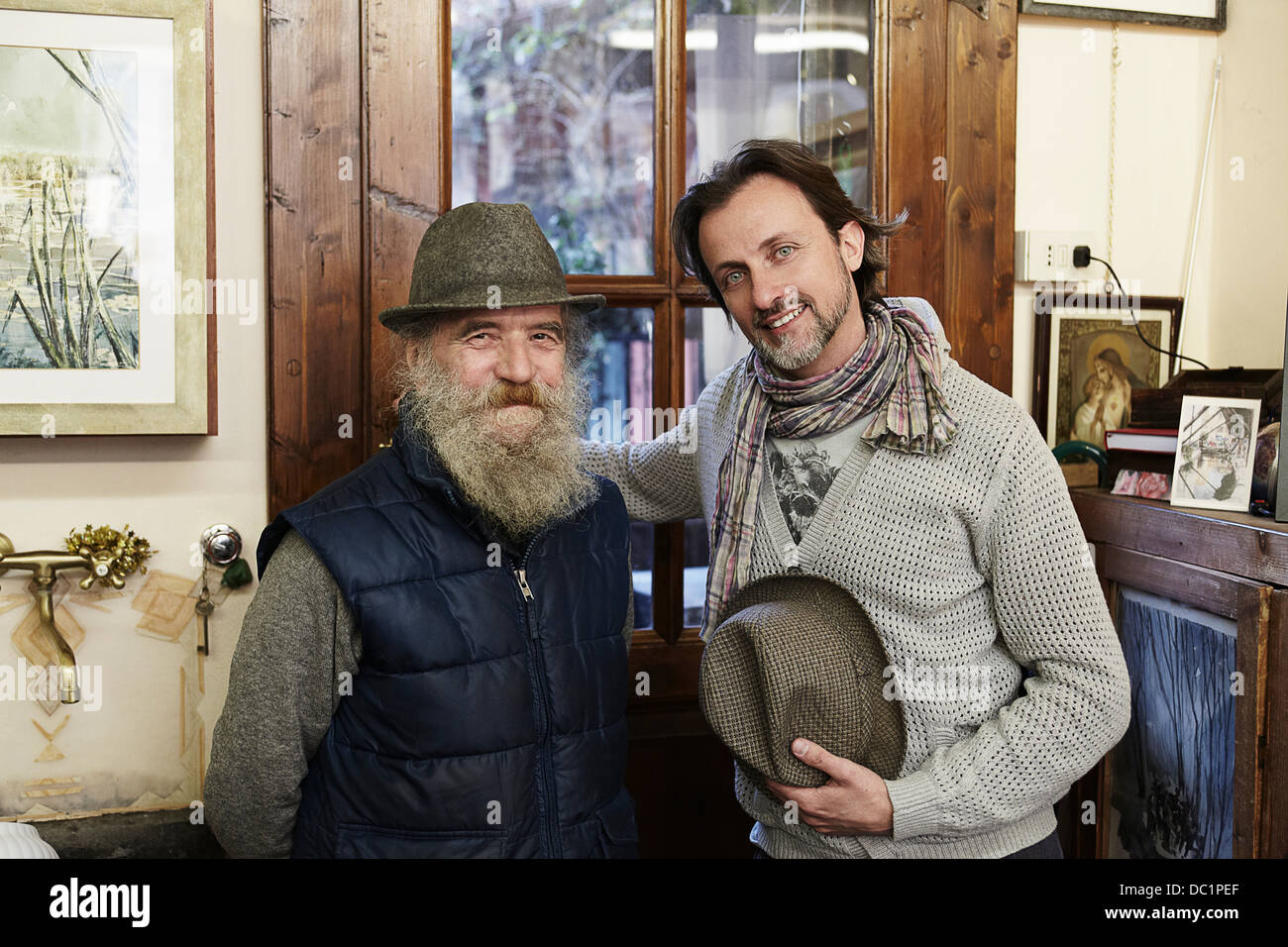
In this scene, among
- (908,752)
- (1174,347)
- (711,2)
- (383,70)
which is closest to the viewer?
(908,752)

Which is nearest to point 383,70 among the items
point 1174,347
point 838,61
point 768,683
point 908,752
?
point 838,61

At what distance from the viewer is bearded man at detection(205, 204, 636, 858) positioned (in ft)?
4.87

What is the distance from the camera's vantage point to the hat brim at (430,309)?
160 cm

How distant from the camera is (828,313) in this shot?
1611 mm

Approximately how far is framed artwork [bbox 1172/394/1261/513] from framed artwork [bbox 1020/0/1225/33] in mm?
825

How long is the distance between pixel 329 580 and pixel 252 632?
4.8 inches

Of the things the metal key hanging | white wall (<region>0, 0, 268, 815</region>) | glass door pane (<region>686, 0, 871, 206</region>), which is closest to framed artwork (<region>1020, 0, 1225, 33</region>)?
glass door pane (<region>686, 0, 871, 206</region>)

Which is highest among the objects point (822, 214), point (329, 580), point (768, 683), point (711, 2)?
point (711, 2)

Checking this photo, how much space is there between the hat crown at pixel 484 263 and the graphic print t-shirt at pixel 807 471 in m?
0.42

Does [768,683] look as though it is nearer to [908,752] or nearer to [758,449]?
[908,752]

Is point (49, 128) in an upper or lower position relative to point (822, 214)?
upper

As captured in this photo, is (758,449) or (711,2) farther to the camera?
(711,2)

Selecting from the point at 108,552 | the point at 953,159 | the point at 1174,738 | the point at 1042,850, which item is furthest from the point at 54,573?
the point at 1174,738

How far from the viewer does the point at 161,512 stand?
190 centimetres
